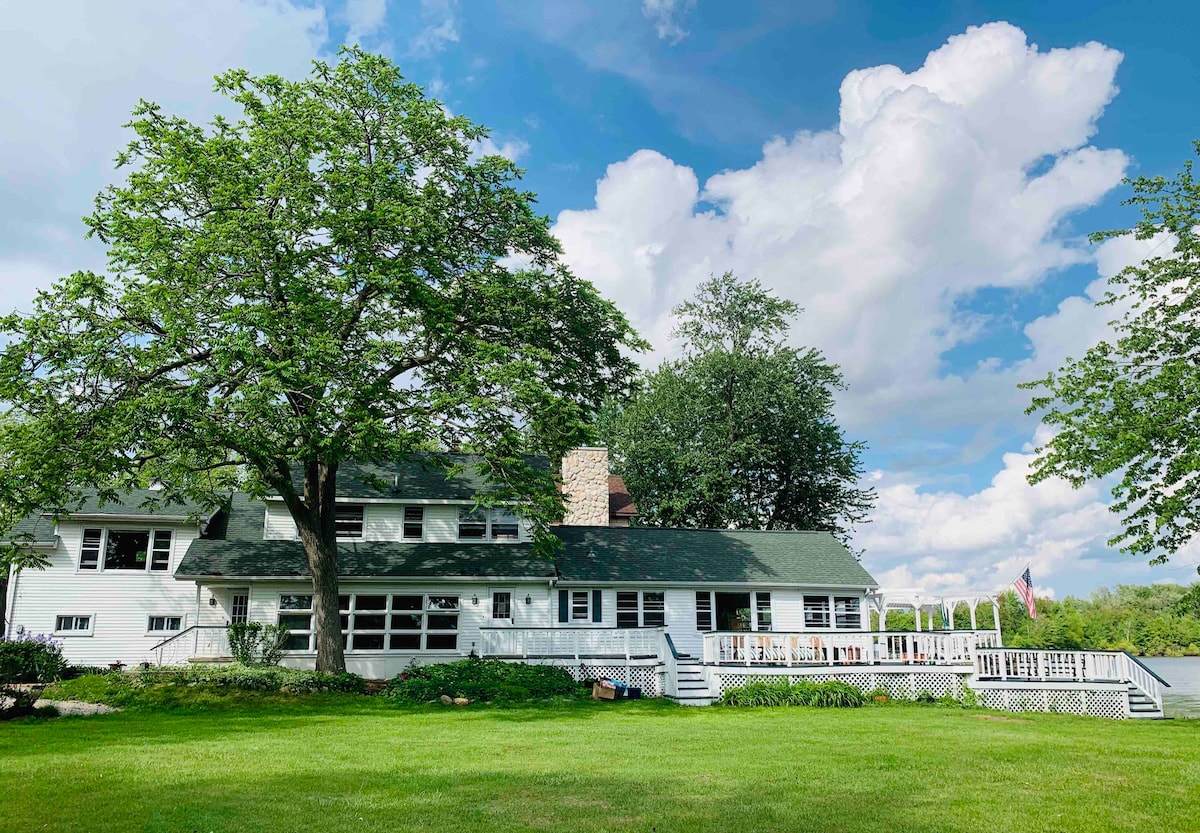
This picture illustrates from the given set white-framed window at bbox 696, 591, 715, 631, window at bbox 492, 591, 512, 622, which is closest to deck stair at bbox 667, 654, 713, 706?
white-framed window at bbox 696, 591, 715, 631

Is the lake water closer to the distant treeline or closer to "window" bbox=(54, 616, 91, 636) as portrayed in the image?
the distant treeline

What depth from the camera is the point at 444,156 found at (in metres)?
23.5

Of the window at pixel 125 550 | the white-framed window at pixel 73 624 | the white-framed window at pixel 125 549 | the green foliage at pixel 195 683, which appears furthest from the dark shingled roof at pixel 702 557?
the white-framed window at pixel 73 624

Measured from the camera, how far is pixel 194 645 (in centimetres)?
2516

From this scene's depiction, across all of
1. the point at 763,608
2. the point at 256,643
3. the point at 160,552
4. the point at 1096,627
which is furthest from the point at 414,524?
the point at 1096,627

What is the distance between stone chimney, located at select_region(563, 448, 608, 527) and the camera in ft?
114

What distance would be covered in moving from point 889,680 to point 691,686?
503cm

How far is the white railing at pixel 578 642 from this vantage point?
2452 centimetres

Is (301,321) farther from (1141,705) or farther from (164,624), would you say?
(1141,705)

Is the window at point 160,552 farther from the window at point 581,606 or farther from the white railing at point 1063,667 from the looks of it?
the white railing at point 1063,667

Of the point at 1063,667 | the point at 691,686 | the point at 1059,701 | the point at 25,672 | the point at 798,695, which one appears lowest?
the point at 1059,701

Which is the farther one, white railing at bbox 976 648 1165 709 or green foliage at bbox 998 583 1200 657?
green foliage at bbox 998 583 1200 657

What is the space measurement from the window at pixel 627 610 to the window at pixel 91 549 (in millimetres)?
16772

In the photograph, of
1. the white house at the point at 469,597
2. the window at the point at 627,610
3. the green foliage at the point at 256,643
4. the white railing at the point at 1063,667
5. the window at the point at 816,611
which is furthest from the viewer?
the window at the point at 816,611
